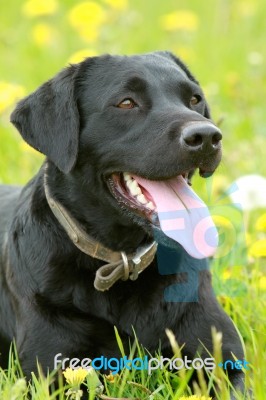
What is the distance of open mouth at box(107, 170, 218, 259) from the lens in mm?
3186

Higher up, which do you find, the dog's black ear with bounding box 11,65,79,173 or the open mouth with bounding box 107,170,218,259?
the dog's black ear with bounding box 11,65,79,173

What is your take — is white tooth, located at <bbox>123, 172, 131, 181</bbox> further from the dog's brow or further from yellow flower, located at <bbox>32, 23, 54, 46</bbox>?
yellow flower, located at <bbox>32, 23, 54, 46</bbox>

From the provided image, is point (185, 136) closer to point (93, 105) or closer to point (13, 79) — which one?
point (93, 105)

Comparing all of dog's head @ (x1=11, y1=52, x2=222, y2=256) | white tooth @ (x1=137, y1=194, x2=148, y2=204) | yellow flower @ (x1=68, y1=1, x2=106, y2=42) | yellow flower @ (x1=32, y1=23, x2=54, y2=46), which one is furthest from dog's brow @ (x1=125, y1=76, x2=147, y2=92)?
yellow flower @ (x1=32, y1=23, x2=54, y2=46)

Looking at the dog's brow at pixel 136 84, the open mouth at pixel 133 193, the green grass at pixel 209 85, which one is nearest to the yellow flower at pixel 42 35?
the green grass at pixel 209 85

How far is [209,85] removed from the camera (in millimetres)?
7469

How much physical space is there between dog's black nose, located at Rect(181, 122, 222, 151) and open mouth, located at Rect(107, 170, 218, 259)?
0.19 meters

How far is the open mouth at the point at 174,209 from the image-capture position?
125 inches

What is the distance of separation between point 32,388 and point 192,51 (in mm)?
5820

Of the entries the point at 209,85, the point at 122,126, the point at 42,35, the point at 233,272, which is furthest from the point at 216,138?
the point at 42,35

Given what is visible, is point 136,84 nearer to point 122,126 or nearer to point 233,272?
point 122,126

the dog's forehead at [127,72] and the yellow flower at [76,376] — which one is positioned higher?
the dog's forehead at [127,72]

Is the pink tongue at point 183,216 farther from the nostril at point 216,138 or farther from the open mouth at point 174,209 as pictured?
the nostril at point 216,138

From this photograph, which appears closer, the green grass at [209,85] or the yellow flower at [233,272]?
the green grass at [209,85]
